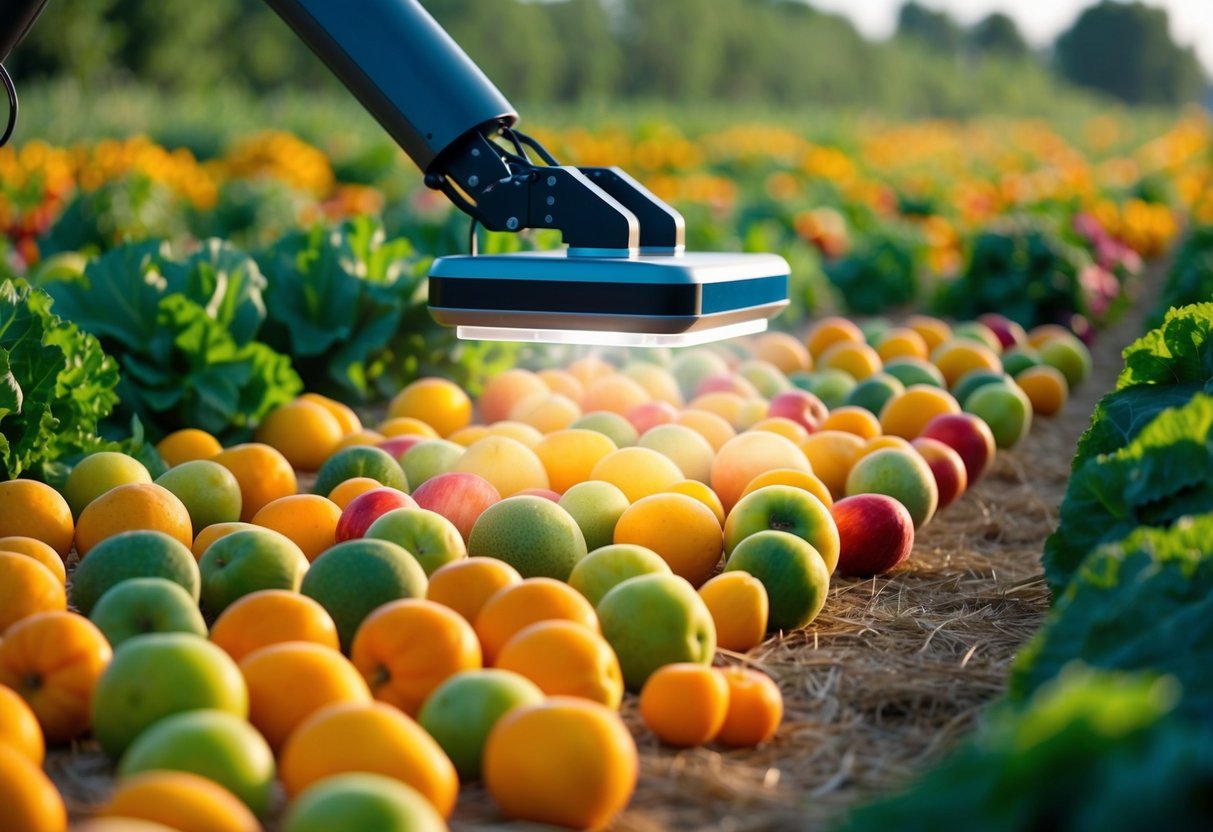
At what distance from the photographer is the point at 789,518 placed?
330cm

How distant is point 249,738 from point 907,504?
2375 mm

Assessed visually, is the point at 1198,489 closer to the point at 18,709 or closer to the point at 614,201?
the point at 614,201

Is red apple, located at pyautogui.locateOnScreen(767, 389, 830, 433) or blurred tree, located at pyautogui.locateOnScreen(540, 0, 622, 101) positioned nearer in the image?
red apple, located at pyautogui.locateOnScreen(767, 389, 830, 433)

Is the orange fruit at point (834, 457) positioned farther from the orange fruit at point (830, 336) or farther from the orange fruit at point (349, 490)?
the orange fruit at point (830, 336)

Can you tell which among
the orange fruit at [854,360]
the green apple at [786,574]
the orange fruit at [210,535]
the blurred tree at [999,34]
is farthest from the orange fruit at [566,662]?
the blurred tree at [999,34]

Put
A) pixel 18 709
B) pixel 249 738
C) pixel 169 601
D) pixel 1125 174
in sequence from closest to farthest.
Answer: pixel 249 738, pixel 18 709, pixel 169 601, pixel 1125 174

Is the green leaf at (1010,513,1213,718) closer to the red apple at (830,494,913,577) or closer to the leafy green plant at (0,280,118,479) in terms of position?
the red apple at (830,494,913,577)

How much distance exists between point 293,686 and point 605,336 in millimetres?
1138

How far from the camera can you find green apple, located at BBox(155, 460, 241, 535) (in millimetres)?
3584

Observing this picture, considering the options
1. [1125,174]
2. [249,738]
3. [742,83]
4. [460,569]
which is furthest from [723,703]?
[742,83]

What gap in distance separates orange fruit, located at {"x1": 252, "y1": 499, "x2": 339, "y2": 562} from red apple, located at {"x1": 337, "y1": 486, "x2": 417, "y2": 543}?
0.04 m

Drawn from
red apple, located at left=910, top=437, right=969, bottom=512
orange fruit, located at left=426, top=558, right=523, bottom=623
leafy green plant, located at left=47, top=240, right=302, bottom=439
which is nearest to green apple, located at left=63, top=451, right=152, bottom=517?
leafy green plant, located at left=47, top=240, right=302, bottom=439

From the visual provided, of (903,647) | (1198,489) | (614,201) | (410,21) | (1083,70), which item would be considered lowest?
(903,647)

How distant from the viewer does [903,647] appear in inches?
119
